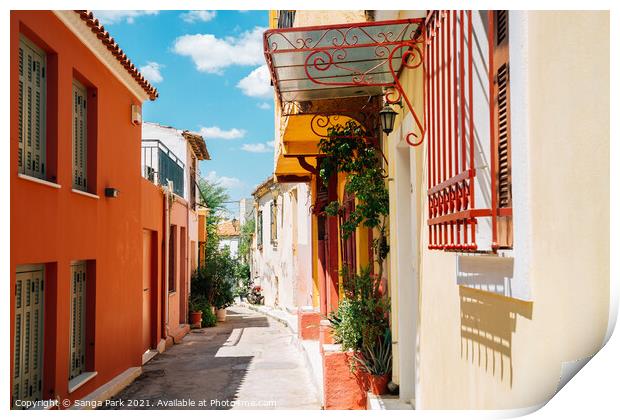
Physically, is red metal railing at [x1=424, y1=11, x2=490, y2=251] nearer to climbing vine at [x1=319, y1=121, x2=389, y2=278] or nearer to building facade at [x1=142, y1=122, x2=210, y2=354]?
climbing vine at [x1=319, y1=121, x2=389, y2=278]

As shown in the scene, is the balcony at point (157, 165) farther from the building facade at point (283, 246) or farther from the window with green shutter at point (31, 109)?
the window with green shutter at point (31, 109)

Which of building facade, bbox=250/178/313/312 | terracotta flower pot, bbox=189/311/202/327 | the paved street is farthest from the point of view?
terracotta flower pot, bbox=189/311/202/327

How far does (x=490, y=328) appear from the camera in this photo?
3.38m

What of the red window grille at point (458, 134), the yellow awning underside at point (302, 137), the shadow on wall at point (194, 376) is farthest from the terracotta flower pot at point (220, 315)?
the red window grille at point (458, 134)

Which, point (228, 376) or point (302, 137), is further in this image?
point (228, 376)

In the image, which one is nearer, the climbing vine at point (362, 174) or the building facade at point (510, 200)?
the building facade at point (510, 200)

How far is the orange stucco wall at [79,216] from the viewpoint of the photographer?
5.94 meters

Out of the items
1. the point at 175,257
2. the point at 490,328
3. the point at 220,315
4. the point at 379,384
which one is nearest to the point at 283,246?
the point at 220,315

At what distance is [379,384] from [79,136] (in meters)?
4.66

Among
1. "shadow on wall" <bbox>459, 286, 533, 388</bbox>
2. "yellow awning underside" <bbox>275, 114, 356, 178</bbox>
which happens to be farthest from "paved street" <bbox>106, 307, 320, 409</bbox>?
"shadow on wall" <bbox>459, 286, 533, 388</bbox>

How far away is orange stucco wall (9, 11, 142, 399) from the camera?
5.94 m

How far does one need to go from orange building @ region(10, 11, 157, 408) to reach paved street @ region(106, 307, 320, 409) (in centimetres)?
79

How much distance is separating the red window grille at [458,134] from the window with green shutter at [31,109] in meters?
3.68

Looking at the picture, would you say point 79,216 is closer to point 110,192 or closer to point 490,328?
point 110,192
